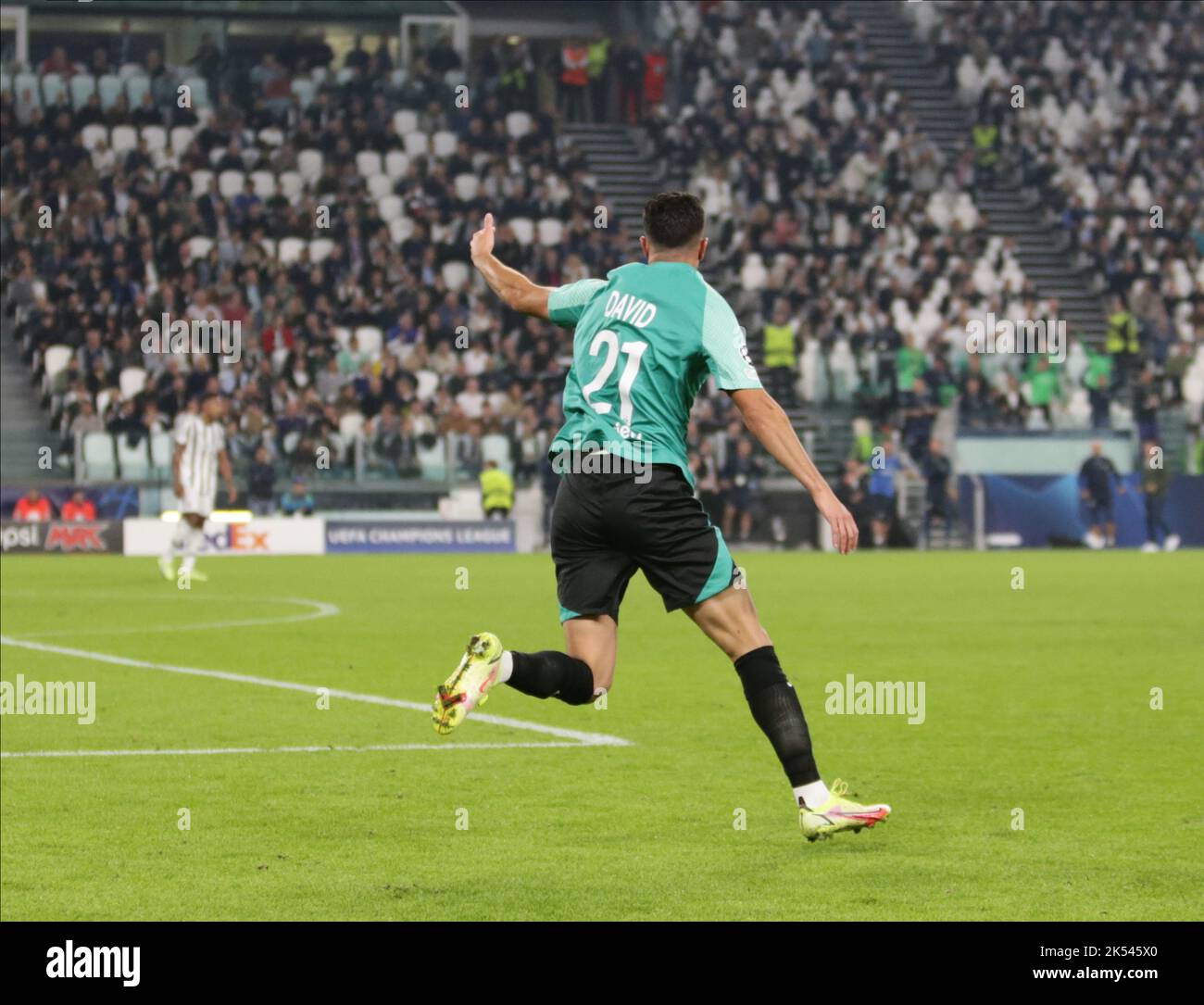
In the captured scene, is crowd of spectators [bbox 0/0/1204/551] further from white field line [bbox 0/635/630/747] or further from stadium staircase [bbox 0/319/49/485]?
white field line [bbox 0/635/630/747]

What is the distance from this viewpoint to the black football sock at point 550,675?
7.97 metres

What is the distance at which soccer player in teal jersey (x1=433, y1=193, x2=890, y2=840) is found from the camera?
7.83 m

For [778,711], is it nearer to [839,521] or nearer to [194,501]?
[839,521]

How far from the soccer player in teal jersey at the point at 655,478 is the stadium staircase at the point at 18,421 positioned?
26.6m

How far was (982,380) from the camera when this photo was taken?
38.8 metres

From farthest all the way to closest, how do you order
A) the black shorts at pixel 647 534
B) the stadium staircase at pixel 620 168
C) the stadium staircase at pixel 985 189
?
the stadium staircase at pixel 985 189 < the stadium staircase at pixel 620 168 < the black shorts at pixel 647 534

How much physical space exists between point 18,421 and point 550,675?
2884 cm

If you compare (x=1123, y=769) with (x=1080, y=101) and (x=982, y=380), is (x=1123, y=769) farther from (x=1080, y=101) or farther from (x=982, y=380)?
(x=1080, y=101)

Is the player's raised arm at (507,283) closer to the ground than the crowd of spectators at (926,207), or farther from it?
closer to the ground

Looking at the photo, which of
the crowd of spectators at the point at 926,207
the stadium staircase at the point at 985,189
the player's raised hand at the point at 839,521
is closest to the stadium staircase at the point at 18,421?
the crowd of spectators at the point at 926,207

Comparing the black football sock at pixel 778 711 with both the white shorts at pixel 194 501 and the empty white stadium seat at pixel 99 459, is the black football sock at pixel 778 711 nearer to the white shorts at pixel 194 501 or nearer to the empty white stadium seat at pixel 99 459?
the white shorts at pixel 194 501

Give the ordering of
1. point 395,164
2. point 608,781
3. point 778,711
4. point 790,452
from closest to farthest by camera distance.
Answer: point 790,452 → point 778,711 → point 608,781 → point 395,164

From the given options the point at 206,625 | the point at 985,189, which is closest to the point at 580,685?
the point at 206,625

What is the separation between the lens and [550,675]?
7.99m
